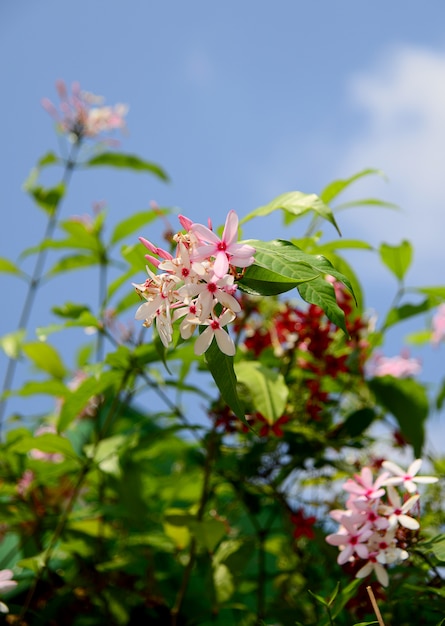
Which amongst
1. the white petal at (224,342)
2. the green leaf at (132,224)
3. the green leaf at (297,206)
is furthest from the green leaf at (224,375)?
the green leaf at (132,224)

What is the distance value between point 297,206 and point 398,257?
21.1 inches

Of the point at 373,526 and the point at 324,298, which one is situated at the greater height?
the point at 324,298

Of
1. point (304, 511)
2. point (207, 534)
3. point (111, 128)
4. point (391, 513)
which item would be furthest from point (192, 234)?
point (111, 128)

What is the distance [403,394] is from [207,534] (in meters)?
0.42

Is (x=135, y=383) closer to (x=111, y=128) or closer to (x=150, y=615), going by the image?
(x=150, y=615)

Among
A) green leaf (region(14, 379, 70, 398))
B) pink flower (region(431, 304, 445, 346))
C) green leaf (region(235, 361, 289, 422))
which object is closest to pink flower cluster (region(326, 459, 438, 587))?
green leaf (region(235, 361, 289, 422))

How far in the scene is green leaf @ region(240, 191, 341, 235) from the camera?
33.3 inches

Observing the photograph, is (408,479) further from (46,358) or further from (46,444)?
(46,358)

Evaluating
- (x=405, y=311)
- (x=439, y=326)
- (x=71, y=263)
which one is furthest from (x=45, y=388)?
(x=439, y=326)

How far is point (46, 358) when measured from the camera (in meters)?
1.67

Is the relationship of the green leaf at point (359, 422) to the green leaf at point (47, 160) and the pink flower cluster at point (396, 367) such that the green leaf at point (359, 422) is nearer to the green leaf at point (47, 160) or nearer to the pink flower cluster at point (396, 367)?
the pink flower cluster at point (396, 367)

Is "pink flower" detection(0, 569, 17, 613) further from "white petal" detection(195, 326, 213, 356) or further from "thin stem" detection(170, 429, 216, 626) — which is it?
"white petal" detection(195, 326, 213, 356)

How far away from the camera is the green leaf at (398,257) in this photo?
1.35m

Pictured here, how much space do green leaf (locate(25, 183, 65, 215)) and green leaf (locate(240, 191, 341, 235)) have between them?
3.58ft
